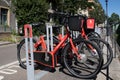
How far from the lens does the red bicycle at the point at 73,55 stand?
7212mm

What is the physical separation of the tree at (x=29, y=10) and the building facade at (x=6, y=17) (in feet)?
12.7

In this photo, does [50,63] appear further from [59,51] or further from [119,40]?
[119,40]

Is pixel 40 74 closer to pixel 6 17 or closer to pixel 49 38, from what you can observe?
pixel 49 38

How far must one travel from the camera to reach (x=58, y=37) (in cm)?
843

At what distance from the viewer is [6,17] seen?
33000mm

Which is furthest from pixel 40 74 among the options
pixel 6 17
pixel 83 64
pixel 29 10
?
pixel 6 17

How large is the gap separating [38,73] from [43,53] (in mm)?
602

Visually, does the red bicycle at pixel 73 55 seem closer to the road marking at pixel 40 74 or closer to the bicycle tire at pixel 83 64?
the bicycle tire at pixel 83 64

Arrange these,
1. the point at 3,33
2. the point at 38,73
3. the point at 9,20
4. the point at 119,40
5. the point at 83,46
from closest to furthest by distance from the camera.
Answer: the point at 83,46 < the point at 38,73 < the point at 119,40 < the point at 3,33 < the point at 9,20

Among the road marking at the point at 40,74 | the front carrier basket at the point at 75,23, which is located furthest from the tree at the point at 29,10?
the front carrier basket at the point at 75,23

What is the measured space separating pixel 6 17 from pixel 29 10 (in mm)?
6256

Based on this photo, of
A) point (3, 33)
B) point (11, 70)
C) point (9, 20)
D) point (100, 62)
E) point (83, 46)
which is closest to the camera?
point (100, 62)

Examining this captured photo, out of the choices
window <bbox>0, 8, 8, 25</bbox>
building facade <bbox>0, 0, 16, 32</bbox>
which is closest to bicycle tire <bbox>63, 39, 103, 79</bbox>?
building facade <bbox>0, 0, 16, 32</bbox>

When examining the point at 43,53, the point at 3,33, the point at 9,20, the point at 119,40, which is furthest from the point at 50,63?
the point at 9,20
